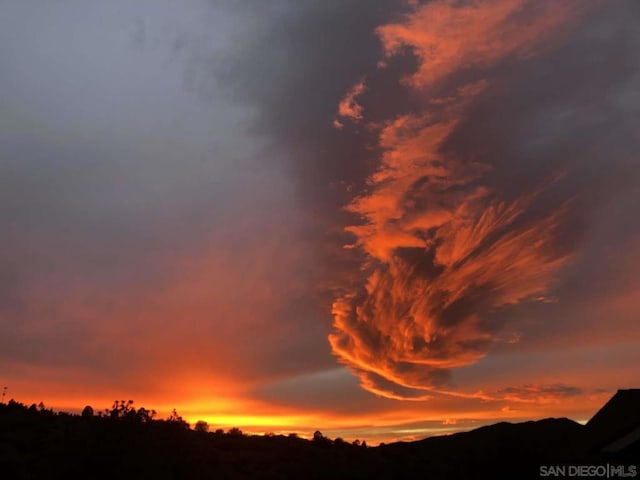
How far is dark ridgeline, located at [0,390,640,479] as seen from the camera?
3459 centimetres

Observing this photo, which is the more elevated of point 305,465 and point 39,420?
point 39,420

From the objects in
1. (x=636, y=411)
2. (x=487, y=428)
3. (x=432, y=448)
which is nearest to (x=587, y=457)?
(x=636, y=411)

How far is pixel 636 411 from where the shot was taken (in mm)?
37156

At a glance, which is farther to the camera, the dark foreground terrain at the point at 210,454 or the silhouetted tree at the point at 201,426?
the silhouetted tree at the point at 201,426

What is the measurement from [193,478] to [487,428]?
2956 inches

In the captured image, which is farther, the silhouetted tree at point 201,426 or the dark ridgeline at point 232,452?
the silhouetted tree at point 201,426

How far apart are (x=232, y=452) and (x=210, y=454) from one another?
6141 millimetres

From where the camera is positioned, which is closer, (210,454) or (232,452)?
(210,454)

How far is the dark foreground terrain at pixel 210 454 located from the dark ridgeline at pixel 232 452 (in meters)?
0.08

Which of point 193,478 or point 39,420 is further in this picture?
point 39,420

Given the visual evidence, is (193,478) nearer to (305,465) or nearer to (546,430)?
(305,465)

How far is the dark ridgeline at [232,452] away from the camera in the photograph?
113 feet

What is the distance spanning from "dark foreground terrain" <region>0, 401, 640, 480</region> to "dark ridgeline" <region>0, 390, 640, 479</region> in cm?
8

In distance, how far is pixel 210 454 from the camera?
6675 centimetres
